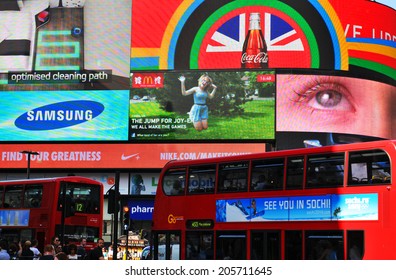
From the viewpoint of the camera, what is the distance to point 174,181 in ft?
67.4

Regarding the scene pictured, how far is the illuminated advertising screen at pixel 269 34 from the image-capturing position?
46.0 m

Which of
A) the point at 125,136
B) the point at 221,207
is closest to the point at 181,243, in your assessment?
the point at 221,207

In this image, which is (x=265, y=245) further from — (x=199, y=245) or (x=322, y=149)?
(x=322, y=149)

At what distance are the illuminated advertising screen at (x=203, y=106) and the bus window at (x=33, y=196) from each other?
17412 millimetres

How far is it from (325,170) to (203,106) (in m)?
28.9

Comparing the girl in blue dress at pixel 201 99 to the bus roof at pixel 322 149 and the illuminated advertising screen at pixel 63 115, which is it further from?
the bus roof at pixel 322 149

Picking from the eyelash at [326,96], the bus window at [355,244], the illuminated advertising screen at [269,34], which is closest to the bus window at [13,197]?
the bus window at [355,244]

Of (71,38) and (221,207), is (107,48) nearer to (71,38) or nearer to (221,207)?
(71,38)

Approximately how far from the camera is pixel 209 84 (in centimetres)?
4584

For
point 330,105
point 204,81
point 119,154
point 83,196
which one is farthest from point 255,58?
point 83,196

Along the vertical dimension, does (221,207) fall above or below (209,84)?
below

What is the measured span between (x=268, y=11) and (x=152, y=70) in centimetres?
778
